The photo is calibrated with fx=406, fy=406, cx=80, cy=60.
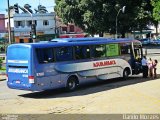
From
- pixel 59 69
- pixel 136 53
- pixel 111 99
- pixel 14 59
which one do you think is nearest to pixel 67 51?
pixel 59 69

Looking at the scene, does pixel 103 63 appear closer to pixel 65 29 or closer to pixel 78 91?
pixel 78 91

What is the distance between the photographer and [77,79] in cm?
2052

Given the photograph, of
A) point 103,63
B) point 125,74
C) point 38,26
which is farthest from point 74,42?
point 38,26

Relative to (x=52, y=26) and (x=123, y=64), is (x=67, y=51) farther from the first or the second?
(x=52, y=26)

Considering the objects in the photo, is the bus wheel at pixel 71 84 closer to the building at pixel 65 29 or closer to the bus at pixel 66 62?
the bus at pixel 66 62

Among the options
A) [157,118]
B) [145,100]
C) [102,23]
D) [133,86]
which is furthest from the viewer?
[102,23]

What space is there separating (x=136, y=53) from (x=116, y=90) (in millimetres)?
6449

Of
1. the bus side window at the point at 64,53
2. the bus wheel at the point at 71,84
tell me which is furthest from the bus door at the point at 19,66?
the bus wheel at the point at 71,84

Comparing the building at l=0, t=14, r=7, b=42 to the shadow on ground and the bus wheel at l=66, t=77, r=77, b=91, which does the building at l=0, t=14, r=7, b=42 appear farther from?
the bus wheel at l=66, t=77, r=77, b=91

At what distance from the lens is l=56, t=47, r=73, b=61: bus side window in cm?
1949

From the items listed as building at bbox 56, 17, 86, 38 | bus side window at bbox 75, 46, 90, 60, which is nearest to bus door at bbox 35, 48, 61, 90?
bus side window at bbox 75, 46, 90, 60

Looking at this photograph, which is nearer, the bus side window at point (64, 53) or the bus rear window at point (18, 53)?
the bus rear window at point (18, 53)

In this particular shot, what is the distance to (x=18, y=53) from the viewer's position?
736 inches

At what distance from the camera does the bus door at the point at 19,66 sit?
715 inches
